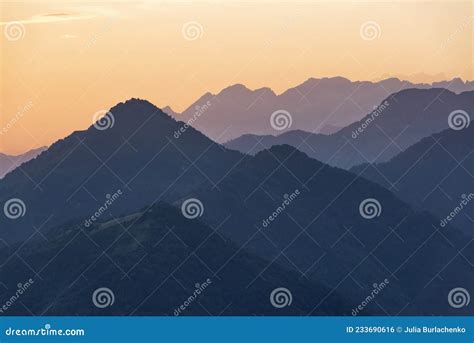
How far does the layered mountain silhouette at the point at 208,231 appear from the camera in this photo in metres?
73.0

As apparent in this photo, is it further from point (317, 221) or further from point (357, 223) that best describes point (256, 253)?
point (357, 223)

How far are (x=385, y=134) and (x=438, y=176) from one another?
51.6 feet

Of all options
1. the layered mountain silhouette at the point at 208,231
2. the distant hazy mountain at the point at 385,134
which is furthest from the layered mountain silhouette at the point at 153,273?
the distant hazy mountain at the point at 385,134

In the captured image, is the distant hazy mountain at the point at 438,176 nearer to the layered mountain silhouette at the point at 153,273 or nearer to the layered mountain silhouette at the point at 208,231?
the layered mountain silhouette at the point at 208,231

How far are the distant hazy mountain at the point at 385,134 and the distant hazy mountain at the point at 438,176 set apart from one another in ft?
6.12

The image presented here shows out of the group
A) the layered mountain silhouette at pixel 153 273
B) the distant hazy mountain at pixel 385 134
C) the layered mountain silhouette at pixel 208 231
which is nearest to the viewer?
the layered mountain silhouette at pixel 153 273

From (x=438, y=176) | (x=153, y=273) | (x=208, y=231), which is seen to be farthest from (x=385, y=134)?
(x=153, y=273)

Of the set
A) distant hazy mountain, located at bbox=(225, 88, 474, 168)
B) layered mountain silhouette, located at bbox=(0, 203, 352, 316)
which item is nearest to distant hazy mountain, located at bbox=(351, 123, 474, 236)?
distant hazy mountain, located at bbox=(225, 88, 474, 168)

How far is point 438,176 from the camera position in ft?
370

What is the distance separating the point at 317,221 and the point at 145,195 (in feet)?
63.5

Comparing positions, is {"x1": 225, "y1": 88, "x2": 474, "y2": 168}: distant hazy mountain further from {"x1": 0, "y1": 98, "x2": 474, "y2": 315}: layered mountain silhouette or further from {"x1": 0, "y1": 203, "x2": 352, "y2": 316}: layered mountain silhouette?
{"x1": 0, "y1": 203, "x2": 352, "y2": 316}: layered mountain silhouette

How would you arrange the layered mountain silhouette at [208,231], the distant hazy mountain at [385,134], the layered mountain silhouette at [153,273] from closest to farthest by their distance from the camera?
the layered mountain silhouette at [153,273] < the layered mountain silhouette at [208,231] < the distant hazy mountain at [385,134]

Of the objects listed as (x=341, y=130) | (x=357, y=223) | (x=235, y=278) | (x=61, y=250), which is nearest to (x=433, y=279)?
(x=357, y=223)

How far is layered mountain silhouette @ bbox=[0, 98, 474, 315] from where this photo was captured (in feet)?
240
